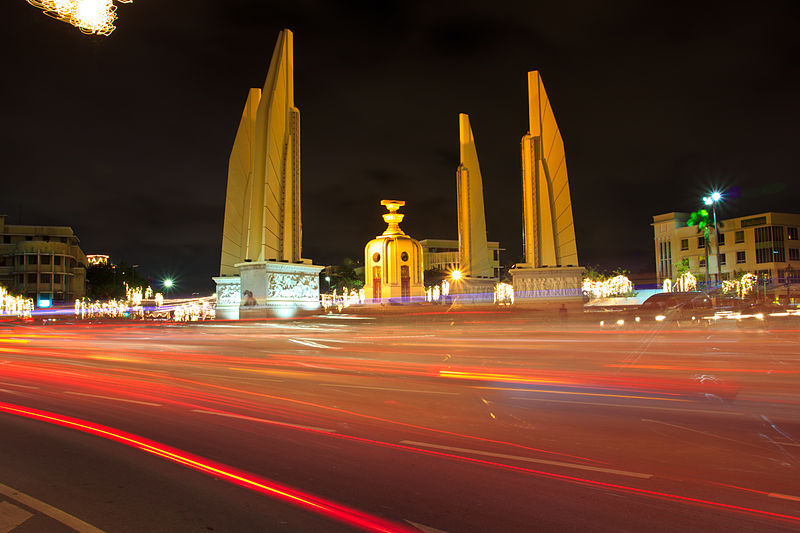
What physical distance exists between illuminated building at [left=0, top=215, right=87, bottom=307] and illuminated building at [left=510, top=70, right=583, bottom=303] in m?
62.5

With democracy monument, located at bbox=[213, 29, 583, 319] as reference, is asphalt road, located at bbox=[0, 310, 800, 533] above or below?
below

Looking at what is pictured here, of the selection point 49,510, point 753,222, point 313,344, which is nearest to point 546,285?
point 313,344

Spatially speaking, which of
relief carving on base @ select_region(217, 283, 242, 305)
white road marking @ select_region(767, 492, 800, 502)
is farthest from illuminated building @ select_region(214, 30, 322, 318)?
white road marking @ select_region(767, 492, 800, 502)

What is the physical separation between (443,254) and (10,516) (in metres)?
112

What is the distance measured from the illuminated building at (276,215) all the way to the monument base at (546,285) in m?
12.4

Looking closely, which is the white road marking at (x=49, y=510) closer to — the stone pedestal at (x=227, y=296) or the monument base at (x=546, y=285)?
the stone pedestal at (x=227, y=296)

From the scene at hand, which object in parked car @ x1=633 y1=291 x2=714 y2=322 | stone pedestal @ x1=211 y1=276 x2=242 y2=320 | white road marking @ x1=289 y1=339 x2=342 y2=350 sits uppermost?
stone pedestal @ x1=211 y1=276 x2=242 y2=320

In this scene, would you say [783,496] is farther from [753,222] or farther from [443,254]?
[443,254]

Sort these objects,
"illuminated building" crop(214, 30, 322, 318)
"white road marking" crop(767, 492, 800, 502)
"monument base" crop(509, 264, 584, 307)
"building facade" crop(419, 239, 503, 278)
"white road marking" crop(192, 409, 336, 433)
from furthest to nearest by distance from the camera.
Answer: "building facade" crop(419, 239, 503, 278), "monument base" crop(509, 264, 584, 307), "illuminated building" crop(214, 30, 322, 318), "white road marking" crop(192, 409, 336, 433), "white road marking" crop(767, 492, 800, 502)

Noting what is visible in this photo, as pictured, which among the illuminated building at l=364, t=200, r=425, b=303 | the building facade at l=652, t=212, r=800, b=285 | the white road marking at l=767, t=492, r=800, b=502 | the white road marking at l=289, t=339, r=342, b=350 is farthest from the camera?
the building facade at l=652, t=212, r=800, b=285

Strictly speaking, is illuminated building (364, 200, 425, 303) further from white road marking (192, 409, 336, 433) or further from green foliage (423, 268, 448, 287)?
white road marking (192, 409, 336, 433)

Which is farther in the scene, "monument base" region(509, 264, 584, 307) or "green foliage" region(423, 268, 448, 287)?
"green foliage" region(423, 268, 448, 287)

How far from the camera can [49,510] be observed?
401 cm

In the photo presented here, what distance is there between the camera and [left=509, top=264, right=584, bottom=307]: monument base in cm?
3259
